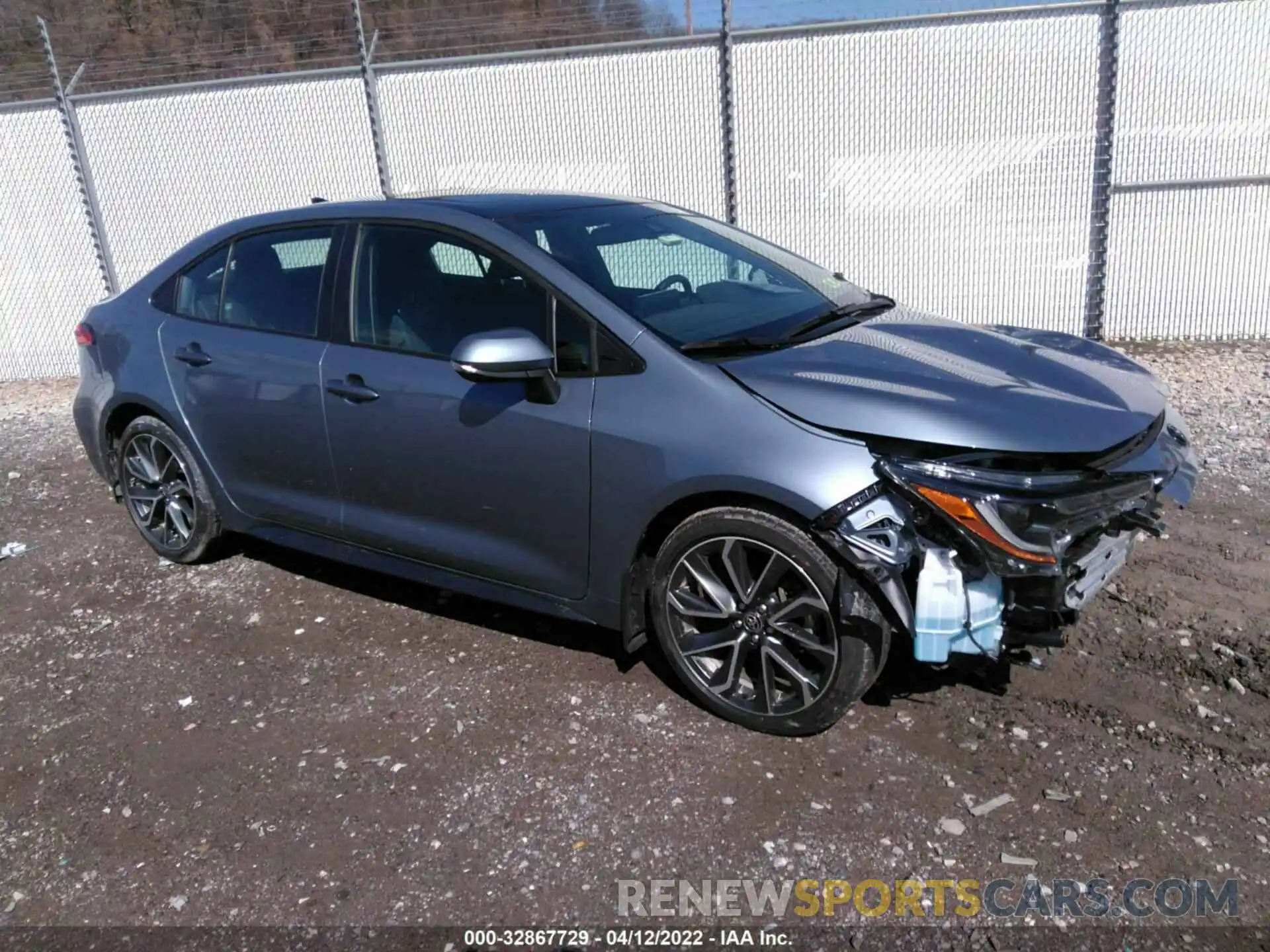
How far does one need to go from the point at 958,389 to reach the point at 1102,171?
18.3 ft

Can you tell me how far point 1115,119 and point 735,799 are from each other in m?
6.68

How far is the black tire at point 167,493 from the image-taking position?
4.85 meters

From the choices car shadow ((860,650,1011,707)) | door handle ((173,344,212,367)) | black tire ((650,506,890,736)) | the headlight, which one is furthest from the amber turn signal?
door handle ((173,344,212,367))

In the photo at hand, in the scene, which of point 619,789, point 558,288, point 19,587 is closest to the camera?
point 619,789

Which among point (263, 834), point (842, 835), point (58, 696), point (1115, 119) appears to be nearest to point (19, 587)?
point (58, 696)

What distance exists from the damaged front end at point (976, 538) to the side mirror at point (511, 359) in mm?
1050

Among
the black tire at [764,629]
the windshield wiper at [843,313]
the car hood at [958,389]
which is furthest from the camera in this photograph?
the windshield wiper at [843,313]

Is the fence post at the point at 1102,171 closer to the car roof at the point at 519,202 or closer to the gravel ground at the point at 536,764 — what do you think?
the gravel ground at the point at 536,764

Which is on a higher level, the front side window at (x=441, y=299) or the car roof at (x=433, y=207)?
the car roof at (x=433, y=207)

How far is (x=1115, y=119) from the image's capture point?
7.66 m

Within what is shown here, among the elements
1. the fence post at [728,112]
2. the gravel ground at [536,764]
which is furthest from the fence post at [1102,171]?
the gravel ground at [536,764]

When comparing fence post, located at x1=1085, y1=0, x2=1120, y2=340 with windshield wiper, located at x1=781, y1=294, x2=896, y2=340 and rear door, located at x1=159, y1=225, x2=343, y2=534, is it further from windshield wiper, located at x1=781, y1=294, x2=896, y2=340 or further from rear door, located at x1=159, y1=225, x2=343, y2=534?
rear door, located at x1=159, y1=225, x2=343, y2=534

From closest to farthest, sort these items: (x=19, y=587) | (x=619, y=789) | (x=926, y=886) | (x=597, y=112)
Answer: (x=926, y=886), (x=619, y=789), (x=19, y=587), (x=597, y=112)

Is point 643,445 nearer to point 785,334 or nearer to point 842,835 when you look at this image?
point 785,334
